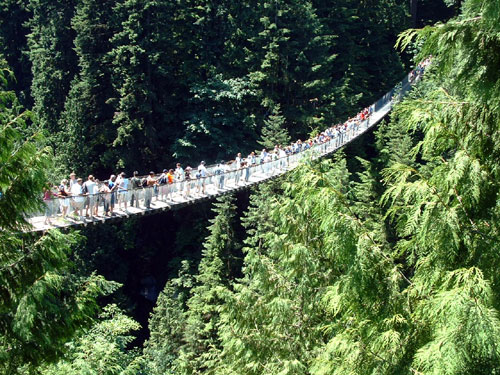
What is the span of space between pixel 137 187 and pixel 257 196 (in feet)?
21.1

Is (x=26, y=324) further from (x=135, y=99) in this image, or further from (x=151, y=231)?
(x=151, y=231)

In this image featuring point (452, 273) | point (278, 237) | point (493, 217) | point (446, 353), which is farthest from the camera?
point (278, 237)

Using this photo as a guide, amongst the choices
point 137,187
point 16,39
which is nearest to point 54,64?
point 16,39

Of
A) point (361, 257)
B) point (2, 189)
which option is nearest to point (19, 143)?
point (2, 189)

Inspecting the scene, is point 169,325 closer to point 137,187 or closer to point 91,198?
point 137,187

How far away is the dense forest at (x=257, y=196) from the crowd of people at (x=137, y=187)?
0.93 metres

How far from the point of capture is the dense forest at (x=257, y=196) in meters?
5.07

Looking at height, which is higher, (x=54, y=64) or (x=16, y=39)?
(x=16, y=39)

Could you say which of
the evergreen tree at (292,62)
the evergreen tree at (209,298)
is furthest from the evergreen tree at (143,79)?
the evergreen tree at (209,298)

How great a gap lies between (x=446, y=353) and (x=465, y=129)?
6.63 ft

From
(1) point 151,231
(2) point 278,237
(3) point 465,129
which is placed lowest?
(1) point 151,231

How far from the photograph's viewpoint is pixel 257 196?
74.5ft

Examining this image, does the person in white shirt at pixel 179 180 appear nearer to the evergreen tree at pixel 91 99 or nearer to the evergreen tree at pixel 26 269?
the evergreen tree at pixel 91 99

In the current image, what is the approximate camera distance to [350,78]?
110 ft
